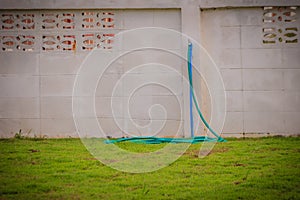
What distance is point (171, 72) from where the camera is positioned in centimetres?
719

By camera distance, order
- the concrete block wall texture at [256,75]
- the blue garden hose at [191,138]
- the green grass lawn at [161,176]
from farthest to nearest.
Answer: the concrete block wall texture at [256,75] < the blue garden hose at [191,138] < the green grass lawn at [161,176]

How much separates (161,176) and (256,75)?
10.7ft

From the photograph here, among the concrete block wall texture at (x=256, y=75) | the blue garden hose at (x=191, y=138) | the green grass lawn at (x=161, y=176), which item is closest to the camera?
the green grass lawn at (x=161, y=176)

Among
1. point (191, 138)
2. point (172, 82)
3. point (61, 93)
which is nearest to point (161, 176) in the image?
point (191, 138)

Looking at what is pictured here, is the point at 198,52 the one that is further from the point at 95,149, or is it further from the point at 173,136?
the point at 95,149

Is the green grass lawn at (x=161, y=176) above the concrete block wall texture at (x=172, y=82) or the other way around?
the other way around

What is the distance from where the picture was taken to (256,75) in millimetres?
7129

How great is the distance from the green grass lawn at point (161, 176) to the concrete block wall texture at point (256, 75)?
111 cm

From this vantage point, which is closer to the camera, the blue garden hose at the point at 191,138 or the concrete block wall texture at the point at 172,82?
the blue garden hose at the point at 191,138

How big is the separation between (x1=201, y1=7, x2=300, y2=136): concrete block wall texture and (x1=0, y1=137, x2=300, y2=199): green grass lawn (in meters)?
1.11

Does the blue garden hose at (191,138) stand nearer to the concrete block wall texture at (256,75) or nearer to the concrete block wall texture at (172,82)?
the concrete block wall texture at (172,82)

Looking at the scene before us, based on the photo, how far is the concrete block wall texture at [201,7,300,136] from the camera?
23.3 feet

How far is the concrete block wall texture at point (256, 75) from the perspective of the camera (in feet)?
23.3

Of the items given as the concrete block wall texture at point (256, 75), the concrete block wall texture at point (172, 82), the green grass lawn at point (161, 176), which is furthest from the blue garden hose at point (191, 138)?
the green grass lawn at point (161, 176)
